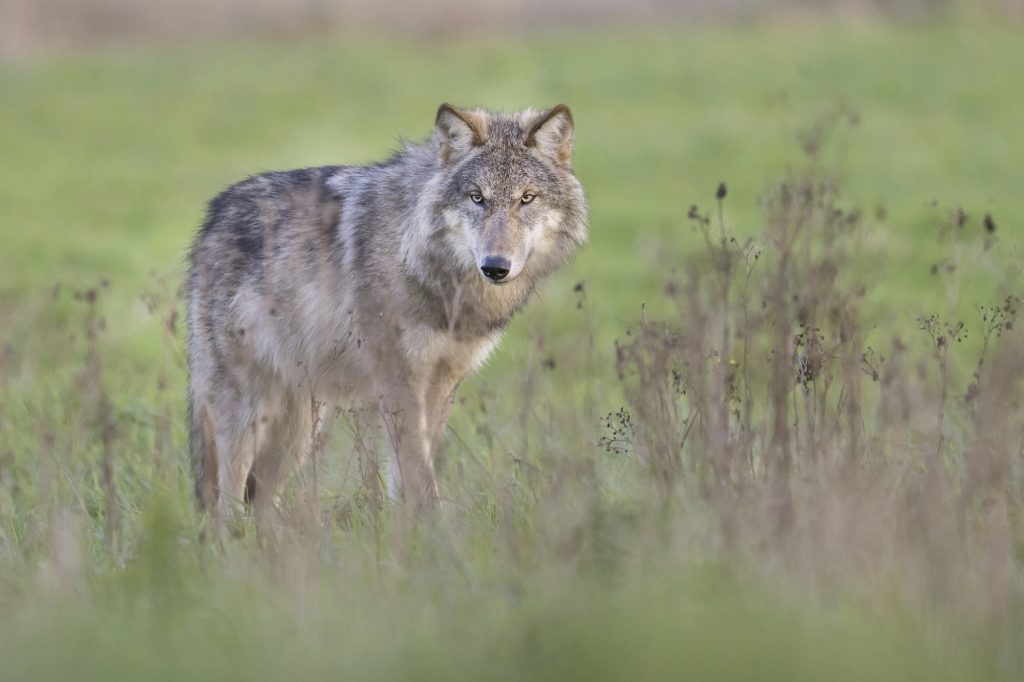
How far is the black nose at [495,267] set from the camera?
5219 mm

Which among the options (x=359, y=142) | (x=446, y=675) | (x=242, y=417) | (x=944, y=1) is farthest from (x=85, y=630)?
(x=944, y=1)

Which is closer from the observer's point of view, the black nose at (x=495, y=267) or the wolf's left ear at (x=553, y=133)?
the black nose at (x=495, y=267)

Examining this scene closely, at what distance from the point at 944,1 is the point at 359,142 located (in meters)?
Answer: 12.6

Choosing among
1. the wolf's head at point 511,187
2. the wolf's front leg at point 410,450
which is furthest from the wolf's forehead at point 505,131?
the wolf's front leg at point 410,450

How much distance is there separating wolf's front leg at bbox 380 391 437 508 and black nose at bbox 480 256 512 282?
62 centimetres

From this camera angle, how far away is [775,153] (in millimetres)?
14555

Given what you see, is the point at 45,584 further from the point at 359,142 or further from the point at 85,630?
the point at 359,142

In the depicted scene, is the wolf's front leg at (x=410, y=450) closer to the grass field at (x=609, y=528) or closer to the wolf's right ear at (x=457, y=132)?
the grass field at (x=609, y=528)

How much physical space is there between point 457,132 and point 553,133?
411mm

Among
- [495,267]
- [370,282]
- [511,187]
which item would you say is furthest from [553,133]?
[370,282]

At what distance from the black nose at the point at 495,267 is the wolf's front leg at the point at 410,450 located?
2.02 feet

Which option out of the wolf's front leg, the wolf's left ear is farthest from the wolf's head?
the wolf's front leg

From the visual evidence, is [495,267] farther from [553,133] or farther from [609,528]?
[609,528]

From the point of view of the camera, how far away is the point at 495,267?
205 inches
